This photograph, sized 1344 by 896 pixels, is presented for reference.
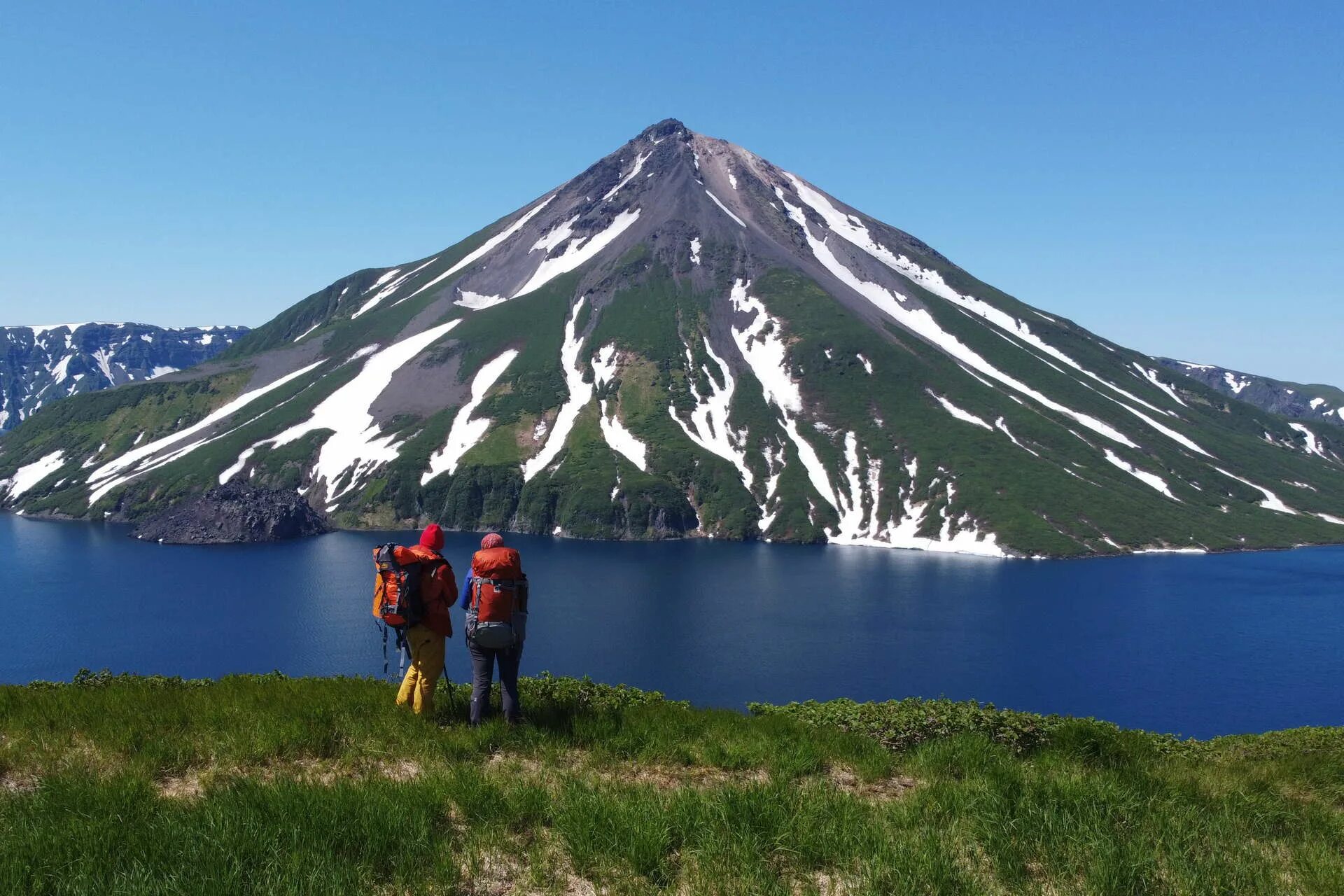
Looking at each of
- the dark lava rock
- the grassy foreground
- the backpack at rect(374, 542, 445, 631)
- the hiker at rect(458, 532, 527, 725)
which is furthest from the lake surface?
the grassy foreground

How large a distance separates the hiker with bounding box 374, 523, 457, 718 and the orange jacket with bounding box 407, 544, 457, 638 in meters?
0.01

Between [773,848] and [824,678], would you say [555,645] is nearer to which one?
[824,678]

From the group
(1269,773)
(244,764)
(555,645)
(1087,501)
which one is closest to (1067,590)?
(1087,501)

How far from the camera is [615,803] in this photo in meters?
8.58

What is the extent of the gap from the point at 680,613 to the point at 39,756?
100000 millimetres

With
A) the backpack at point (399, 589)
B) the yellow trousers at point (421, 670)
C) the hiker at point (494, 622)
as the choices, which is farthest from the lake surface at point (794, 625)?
the hiker at point (494, 622)

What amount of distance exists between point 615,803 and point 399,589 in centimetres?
571

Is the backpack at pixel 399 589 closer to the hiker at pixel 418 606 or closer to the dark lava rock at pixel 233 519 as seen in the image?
the hiker at pixel 418 606

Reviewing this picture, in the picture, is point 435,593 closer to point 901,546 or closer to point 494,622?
point 494,622

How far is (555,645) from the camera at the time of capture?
296ft

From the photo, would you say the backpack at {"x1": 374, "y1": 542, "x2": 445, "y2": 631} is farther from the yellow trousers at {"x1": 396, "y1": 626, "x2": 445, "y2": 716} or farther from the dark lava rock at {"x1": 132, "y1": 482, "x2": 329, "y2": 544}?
the dark lava rock at {"x1": 132, "y1": 482, "x2": 329, "y2": 544}

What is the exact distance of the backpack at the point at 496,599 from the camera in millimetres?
12461

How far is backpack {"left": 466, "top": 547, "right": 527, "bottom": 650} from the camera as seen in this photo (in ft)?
40.9

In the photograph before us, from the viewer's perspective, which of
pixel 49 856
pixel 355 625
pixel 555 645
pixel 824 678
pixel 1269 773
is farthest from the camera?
pixel 355 625
